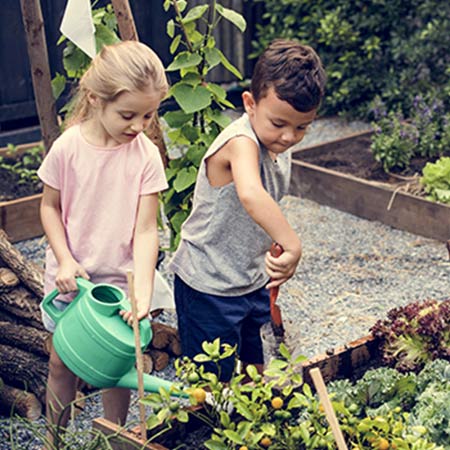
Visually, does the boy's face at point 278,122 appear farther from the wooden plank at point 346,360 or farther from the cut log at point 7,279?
the cut log at point 7,279

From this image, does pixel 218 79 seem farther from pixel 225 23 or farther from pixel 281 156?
pixel 281 156

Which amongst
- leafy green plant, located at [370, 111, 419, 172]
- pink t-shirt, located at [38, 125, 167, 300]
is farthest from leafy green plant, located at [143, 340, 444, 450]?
leafy green plant, located at [370, 111, 419, 172]

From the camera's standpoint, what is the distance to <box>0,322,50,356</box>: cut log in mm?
3250

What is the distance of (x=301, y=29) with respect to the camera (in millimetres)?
7695

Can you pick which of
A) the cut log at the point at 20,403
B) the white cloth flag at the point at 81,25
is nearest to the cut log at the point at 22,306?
the cut log at the point at 20,403

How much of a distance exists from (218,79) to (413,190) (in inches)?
125

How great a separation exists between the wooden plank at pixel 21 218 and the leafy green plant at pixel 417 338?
9.17 ft

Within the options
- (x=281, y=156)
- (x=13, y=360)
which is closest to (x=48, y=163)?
(x=281, y=156)

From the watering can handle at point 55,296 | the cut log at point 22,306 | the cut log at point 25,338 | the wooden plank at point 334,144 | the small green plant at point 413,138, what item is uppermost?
the watering can handle at point 55,296

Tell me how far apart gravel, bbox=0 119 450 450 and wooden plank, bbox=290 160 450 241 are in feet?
0.19

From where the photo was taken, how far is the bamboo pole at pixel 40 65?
3.51 metres

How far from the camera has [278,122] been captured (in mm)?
2465

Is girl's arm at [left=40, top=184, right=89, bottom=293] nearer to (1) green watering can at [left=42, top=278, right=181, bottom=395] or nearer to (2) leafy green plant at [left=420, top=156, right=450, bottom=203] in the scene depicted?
(1) green watering can at [left=42, top=278, right=181, bottom=395]

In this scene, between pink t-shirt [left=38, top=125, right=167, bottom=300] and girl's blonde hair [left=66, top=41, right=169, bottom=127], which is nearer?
girl's blonde hair [left=66, top=41, right=169, bottom=127]
